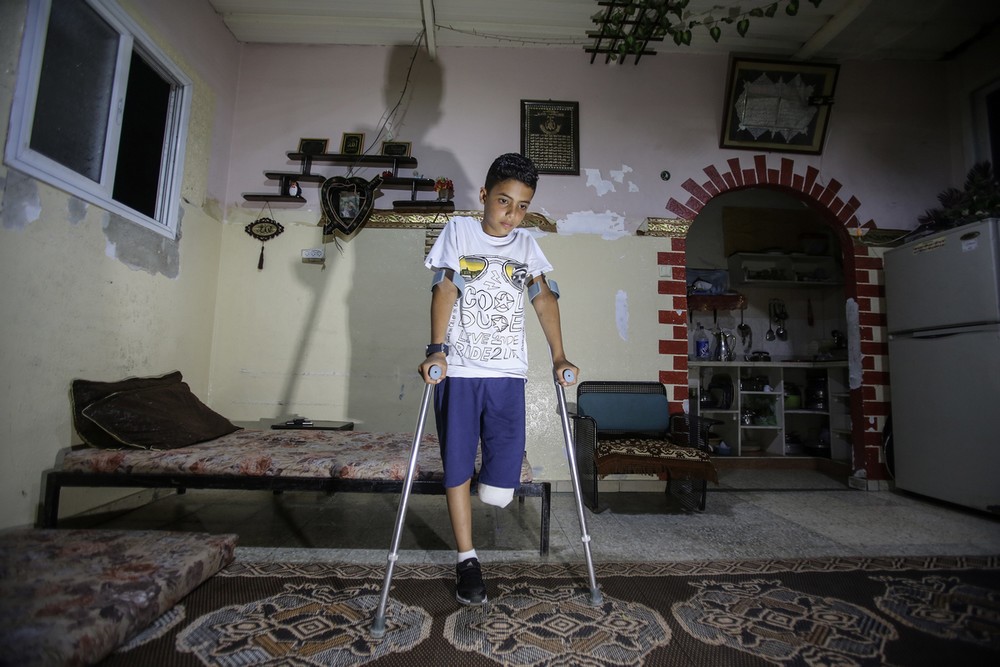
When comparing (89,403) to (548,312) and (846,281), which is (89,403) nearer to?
(548,312)

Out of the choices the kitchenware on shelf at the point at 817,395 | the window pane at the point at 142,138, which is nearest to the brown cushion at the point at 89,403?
the window pane at the point at 142,138

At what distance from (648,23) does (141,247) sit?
4.11 metres

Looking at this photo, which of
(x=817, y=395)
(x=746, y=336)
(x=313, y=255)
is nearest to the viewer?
(x=313, y=255)

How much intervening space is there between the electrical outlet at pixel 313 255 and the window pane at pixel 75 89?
1.39 m

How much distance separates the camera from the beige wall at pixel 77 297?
82.1 inches

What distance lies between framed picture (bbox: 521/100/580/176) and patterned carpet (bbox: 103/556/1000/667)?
323 centimetres

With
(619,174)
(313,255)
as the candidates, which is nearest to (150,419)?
(313,255)

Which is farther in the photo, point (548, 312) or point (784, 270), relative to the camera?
point (784, 270)

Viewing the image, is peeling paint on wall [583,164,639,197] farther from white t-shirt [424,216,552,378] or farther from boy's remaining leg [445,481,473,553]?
boy's remaining leg [445,481,473,553]

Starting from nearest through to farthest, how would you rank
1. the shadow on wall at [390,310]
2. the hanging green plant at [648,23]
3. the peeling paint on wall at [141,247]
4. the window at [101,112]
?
the window at [101,112] < the peeling paint on wall at [141,247] < the hanging green plant at [648,23] < the shadow on wall at [390,310]

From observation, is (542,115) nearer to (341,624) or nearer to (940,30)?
(940,30)

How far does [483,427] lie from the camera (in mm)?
1812

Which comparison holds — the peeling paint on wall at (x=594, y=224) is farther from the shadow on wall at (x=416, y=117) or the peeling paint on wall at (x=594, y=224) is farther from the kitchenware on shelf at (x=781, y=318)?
the kitchenware on shelf at (x=781, y=318)

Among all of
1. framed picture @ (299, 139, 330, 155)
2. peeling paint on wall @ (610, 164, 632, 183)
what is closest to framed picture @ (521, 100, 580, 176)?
peeling paint on wall @ (610, 164, 632, 183)
